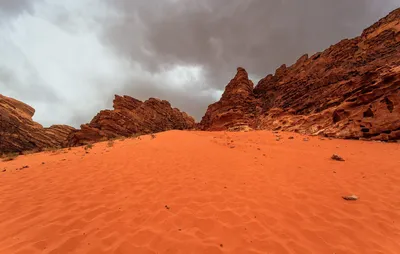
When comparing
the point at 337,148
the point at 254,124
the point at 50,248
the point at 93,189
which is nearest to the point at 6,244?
the point at 50,248

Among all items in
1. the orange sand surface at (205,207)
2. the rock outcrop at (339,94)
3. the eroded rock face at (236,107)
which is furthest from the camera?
the eroded rock face at (236,107)

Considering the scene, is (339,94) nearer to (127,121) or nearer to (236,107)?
(236,107)

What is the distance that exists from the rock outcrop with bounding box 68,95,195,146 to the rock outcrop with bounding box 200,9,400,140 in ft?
38.0

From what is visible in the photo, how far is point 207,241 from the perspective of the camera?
3.75 m

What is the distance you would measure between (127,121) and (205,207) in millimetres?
31084

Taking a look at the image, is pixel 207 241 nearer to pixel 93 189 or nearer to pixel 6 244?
pixel 6 244

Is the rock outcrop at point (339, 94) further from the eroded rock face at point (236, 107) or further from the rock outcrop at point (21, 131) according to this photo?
the rock outcrop at point (21, 131)

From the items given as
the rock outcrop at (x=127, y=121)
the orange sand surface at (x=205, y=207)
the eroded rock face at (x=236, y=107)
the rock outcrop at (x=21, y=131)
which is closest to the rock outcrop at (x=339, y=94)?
the eroded rock face at (x=236, y=107)

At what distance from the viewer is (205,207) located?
5.04 metres

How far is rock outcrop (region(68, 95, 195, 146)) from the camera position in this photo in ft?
99.9

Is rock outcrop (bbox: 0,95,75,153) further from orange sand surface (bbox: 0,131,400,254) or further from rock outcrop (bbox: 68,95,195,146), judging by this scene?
orange sand surface (bbox: 0,131,400,254)

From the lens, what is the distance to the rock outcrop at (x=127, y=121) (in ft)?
99.9

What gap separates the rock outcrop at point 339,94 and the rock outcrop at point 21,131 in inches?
994

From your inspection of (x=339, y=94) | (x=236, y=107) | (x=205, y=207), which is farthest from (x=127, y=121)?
(x=205, y=207)
